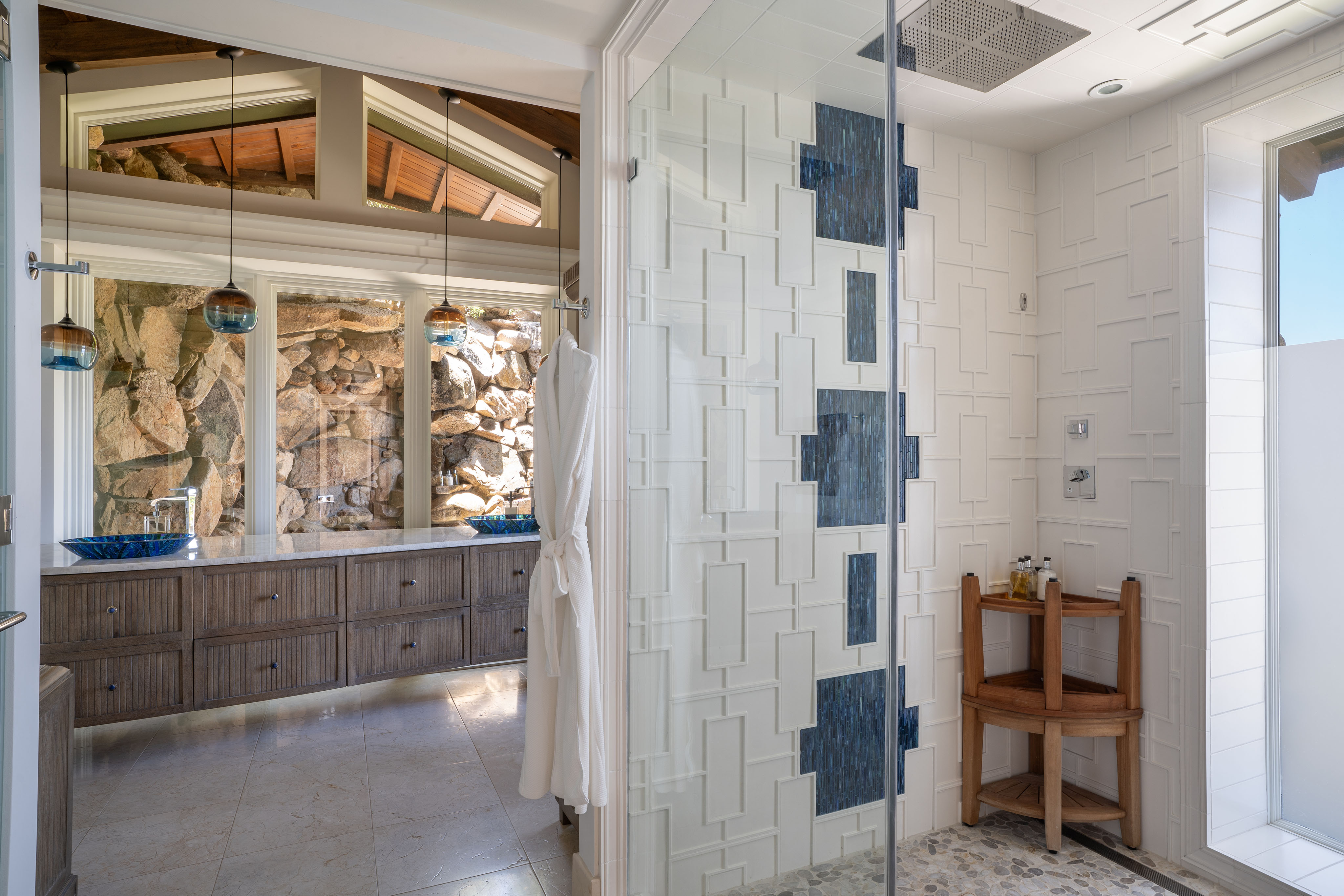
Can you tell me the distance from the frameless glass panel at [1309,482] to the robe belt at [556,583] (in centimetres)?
206

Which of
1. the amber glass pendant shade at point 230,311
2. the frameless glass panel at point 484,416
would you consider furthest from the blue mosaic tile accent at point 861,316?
the frameless glass panel at point 484,416

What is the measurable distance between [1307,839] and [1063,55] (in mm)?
2519

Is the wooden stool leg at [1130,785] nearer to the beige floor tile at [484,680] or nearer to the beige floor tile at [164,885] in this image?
the beige floor tile at [484,680]

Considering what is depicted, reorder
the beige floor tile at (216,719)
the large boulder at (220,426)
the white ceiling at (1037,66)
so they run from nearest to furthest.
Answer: the white ceiling at (1037,66)
the beige floor tile at (216,719)
the large boulder at (220,426)

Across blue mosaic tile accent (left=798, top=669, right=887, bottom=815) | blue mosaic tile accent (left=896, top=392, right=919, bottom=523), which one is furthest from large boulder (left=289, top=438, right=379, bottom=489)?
blue mosaic tile accent (left=798, top=669, right=887, bottom=815)

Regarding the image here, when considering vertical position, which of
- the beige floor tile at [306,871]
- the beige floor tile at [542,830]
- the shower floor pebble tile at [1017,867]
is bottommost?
the shower floor pebble tile at [1017,867]

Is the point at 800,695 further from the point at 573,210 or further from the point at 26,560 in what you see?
the point at 573,210

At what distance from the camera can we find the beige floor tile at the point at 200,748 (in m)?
2.87

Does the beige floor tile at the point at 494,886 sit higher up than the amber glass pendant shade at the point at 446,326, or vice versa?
the amber glass pendant shade at the point at 446,326

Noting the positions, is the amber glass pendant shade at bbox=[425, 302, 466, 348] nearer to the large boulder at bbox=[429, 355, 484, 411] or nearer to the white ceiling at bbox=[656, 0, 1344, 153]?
the large boulder at bbox=[429, 355, 484, 411]

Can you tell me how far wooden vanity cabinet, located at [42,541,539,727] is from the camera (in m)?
2.82

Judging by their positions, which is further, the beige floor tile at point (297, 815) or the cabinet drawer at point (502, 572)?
the cabinet drawer at point (502, 572)

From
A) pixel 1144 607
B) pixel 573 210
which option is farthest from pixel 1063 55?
pixel 573 210

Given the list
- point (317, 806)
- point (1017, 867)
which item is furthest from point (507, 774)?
point (1017, 867)
